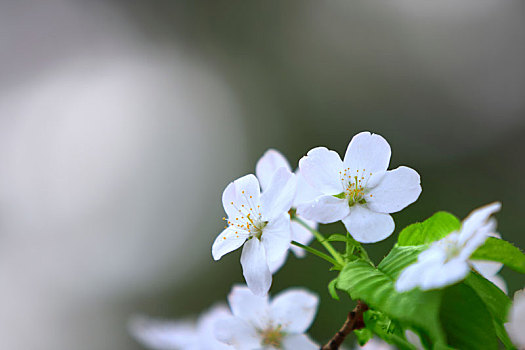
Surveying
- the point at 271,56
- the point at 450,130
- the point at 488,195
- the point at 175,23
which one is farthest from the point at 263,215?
the point at 175,23

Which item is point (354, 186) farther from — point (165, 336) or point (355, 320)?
point (165, 336)

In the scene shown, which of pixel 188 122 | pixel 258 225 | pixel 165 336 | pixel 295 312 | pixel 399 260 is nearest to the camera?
pixel 399 260

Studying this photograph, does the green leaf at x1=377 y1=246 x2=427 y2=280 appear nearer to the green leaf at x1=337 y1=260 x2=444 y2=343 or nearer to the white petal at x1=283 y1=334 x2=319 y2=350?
the green leaf at x1=337 y1=260 x2=444 y2=343

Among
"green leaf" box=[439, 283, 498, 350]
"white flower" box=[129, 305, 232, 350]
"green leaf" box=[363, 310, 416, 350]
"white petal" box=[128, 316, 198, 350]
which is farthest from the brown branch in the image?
"white petal" box=[128, 316, 198, 350]

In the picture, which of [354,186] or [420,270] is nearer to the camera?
[420,270]

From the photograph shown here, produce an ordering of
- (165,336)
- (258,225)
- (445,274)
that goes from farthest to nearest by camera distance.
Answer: (165,336), (258,225), (445,274)

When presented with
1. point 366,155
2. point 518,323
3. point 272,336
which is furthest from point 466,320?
point 272,336

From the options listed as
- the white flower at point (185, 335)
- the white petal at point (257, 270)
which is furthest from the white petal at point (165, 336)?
the white petal at point (257, 270)
